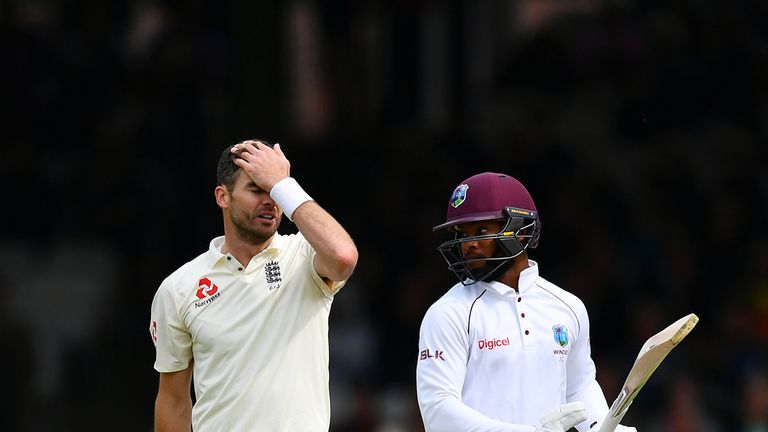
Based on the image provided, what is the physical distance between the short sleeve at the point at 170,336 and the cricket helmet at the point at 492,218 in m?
1.02

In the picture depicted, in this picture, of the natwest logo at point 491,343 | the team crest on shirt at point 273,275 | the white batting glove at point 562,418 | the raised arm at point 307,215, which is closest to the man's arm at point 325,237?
the raised arm at point 307,215

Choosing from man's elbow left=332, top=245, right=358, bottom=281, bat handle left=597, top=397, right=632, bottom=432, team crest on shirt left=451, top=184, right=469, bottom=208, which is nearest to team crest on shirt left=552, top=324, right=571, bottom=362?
bat handle left=597, top=397, right=632, bottom=432

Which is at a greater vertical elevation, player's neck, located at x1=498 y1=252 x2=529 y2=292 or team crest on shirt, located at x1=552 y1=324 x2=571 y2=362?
player's neck, located at x1=498 y1=252 x2=529 y2=292

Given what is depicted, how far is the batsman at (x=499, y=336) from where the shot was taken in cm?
516

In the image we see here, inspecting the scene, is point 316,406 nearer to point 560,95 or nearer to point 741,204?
point 741,204

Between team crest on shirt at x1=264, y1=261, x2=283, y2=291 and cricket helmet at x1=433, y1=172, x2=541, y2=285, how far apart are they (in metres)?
0.63

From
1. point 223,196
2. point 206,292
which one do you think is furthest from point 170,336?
point 223,196

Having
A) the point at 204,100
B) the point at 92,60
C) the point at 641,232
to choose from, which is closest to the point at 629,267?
the point at 641,232

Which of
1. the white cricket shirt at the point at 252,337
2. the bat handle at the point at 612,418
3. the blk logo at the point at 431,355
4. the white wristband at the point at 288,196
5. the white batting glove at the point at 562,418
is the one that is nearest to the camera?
the white batting glove at the point at 562,418

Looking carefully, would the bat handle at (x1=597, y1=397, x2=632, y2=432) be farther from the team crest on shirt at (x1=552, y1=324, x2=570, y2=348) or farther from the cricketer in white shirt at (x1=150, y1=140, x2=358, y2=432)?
the cricketer in white shirt at (x1=150, y1=140, x2=358, y2=432)

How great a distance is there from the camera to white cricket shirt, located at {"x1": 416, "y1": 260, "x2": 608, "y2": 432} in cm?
514

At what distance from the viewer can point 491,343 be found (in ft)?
17.1

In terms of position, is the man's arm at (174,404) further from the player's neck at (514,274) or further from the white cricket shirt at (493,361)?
the player's neck at (514,274)

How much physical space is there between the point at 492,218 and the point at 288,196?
0.72 m
